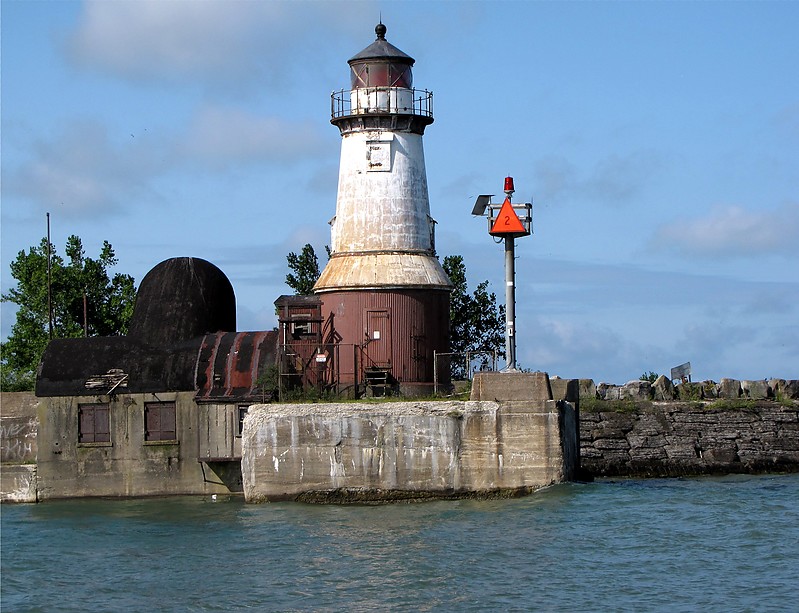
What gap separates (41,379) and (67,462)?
234 centimetres

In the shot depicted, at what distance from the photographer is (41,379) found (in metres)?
38.5

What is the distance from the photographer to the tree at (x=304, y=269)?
51125 millimetres

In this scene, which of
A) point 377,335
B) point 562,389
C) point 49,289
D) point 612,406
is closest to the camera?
point 562,389

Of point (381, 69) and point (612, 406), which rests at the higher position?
point (381, 69)

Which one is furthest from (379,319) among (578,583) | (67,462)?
(578,583)

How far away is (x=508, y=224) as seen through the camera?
34.7 metres

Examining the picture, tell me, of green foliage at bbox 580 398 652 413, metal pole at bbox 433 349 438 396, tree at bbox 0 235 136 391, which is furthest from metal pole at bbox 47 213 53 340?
green foliage at bbox 580 398 652 413

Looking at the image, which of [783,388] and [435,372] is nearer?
[435,372]

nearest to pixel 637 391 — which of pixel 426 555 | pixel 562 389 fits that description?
pixel 562 389

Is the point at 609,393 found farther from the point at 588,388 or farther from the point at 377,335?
the point at 377,335

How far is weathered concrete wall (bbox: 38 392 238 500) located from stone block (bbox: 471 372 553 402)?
7693 millimetres

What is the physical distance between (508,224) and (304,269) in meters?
17.7

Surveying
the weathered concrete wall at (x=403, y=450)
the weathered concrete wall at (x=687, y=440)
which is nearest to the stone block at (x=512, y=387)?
the weathered concrete wall at (x=403, y=450)

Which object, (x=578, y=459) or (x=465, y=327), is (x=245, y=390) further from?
(x=465, y=327)
